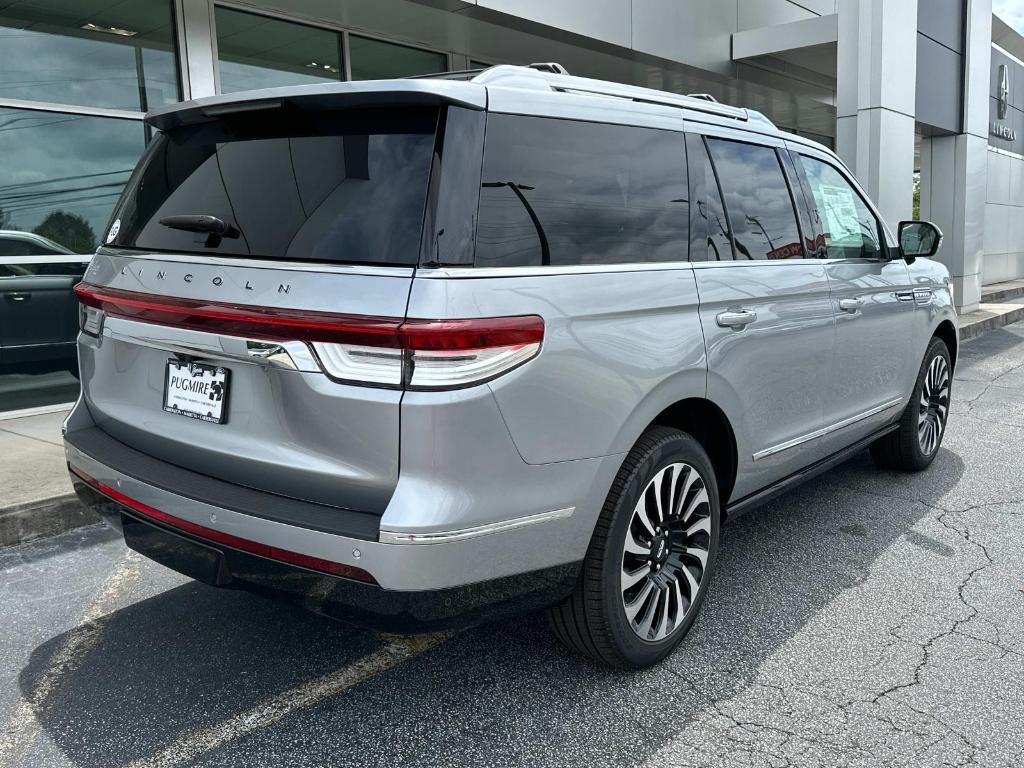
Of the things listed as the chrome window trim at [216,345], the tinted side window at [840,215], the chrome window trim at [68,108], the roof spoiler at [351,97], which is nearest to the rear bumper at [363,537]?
the chrome window trim at [216,345]

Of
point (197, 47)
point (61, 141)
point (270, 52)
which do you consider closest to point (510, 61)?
point (270, 52)

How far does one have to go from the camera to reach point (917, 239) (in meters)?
4.69

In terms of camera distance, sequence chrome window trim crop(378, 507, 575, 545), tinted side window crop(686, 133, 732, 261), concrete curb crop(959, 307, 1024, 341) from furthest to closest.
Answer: concrete curb crop(959, 307, 1024, 341)
tinted side window crop(686, 133, 732, 261)
chrome window trim crop(378, 507, 575, 545)

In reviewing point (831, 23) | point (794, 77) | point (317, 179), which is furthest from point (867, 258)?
point (794, 77)

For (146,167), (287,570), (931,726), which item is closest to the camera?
(287,570)

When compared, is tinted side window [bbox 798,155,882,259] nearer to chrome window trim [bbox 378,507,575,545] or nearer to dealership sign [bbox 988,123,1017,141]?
chrome window trim [bbox 378,507,575,545]

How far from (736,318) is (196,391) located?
187 centimetres

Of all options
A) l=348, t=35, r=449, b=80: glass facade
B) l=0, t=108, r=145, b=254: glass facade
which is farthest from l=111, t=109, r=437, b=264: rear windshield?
l=348, t=35, r=449, b=80: glass facade

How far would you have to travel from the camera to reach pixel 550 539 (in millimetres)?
2457

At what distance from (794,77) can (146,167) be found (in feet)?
41.9

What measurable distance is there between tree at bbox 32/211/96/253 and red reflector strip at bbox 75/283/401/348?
5015mm

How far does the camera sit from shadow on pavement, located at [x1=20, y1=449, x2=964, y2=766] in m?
2.54

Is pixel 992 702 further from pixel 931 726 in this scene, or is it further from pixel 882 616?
pixel 882 616

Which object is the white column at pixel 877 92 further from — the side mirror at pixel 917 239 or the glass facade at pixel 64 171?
the glass facade at pixel 64 171
